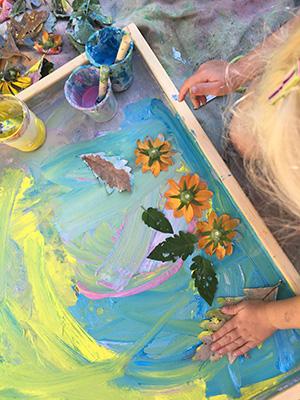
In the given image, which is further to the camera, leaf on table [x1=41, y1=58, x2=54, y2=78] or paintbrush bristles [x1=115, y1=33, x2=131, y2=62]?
leaf on table [x1=41, y1=58, x2=54, y2=78]

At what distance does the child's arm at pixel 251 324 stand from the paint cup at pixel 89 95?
0.59 m

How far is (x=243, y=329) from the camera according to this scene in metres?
1.10

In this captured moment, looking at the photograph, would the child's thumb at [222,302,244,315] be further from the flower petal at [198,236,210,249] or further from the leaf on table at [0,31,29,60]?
the leaf on table at [0,31,29,60]

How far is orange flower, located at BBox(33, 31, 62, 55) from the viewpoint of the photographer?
152cm

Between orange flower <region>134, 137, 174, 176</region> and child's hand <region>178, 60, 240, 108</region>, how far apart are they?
0.43 ft

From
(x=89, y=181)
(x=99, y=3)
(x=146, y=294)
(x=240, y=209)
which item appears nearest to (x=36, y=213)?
(x=89, y=181)

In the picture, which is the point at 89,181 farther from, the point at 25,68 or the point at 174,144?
the point at 25,68

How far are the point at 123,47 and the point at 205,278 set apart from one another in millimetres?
630

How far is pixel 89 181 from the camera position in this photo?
4.08ft

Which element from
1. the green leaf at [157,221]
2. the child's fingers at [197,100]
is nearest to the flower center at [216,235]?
the green leaf at [157,221]

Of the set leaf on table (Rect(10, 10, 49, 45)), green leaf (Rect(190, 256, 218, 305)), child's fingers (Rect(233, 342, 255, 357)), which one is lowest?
child's fingers (Rect(233, 342, 255, 357))

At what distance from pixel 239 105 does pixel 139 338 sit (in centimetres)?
61

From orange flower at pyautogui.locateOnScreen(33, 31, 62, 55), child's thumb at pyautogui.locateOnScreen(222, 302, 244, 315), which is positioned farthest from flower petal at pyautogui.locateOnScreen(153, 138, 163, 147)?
orange flower at pyautogui.locateOnScreen(33, 31, 62, 55)

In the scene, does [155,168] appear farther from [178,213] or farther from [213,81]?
[213,81]
